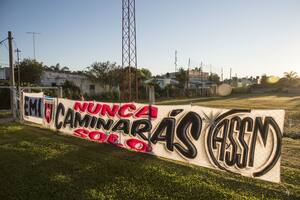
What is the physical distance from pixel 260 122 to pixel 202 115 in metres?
1.53

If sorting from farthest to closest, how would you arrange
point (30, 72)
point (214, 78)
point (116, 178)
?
1. point (214, 78)
2. point (30, 72)
3. point (116, 178)

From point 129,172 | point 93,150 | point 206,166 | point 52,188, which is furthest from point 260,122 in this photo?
point 93,150

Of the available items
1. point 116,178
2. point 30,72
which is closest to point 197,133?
point 116,178

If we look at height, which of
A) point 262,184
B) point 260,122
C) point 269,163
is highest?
point 260,122

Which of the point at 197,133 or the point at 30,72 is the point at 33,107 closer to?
the point at 197,133

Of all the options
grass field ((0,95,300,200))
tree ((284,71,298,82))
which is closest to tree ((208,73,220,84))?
tree ((284,71,298,82))

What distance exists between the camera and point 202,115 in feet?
22.9

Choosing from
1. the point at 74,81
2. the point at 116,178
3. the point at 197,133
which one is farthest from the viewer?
the point at 74,81

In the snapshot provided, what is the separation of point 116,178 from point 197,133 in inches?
95.9

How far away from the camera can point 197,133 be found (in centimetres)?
700

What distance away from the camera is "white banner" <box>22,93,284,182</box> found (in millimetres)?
5828

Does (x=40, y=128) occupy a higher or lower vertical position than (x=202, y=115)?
lower

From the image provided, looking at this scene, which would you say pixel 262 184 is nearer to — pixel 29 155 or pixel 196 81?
pixel 29 155

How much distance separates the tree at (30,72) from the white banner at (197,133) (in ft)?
118
